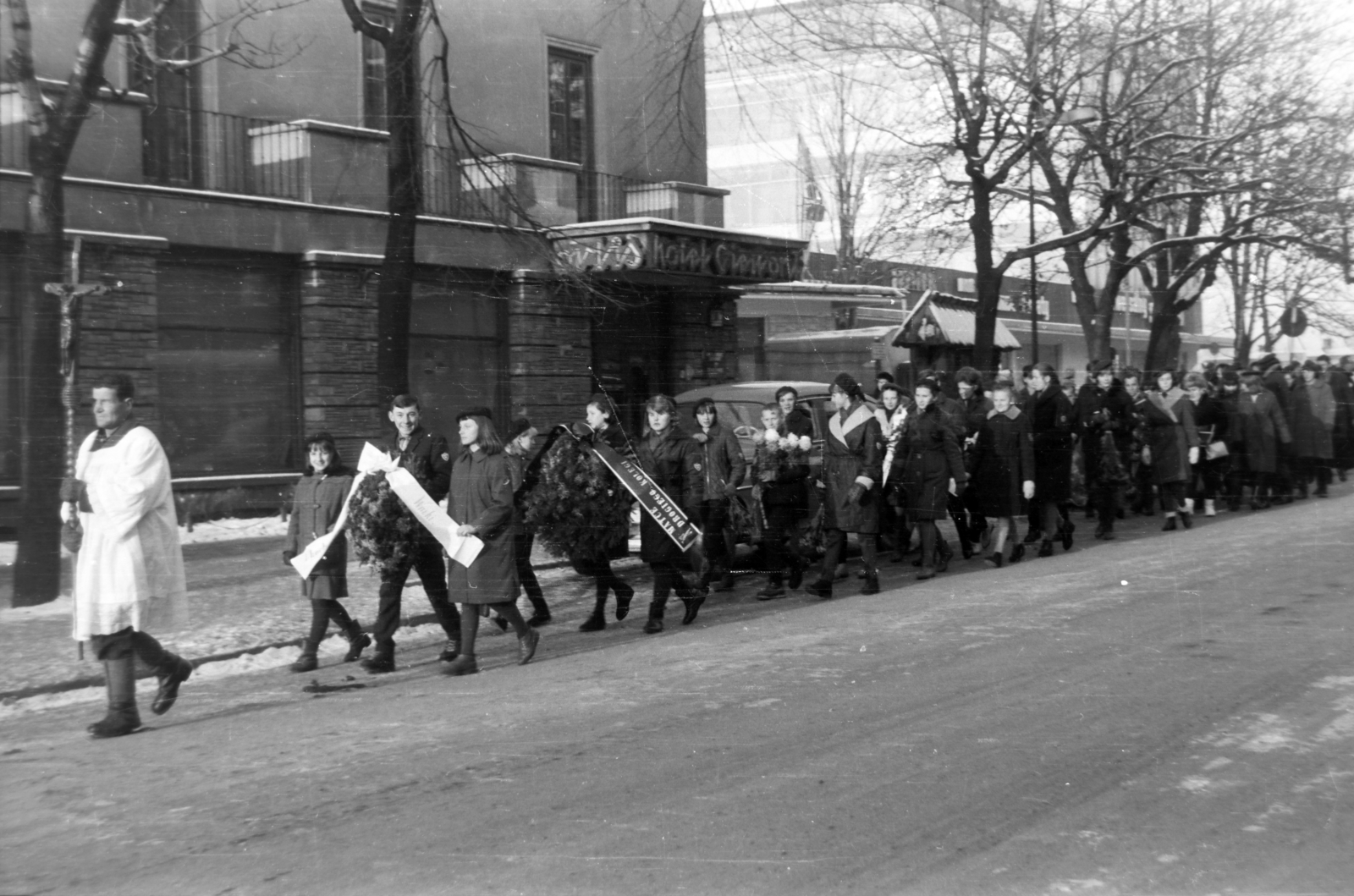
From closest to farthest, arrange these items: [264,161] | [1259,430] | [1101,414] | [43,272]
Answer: [43,272], [1101,414], [264,161], [1259,430]

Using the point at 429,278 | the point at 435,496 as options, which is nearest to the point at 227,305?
the point at 429,278

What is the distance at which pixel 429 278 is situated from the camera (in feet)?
58.1

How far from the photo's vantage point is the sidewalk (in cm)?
953

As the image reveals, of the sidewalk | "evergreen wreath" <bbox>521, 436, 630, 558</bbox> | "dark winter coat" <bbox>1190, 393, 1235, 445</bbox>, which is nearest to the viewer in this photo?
the sidewalk

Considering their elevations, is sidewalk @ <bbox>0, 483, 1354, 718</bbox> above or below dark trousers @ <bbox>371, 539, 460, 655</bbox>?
below

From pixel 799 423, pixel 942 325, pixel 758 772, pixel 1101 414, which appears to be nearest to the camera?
pixel 758 772

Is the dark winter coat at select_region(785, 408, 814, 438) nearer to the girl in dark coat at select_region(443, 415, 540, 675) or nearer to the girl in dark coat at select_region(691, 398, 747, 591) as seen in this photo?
the girl in dark coat at select_region(691, 398, 747, 591)

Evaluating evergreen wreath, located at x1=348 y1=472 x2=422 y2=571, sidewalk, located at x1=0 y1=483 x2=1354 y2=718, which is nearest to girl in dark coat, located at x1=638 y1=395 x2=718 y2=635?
sidewalk, located at x1=0 y1=483 x2=1354 y2=718

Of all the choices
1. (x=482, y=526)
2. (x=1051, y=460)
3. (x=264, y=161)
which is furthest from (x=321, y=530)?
(x=264, y=161)

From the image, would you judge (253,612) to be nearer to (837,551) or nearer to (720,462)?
(720,462)

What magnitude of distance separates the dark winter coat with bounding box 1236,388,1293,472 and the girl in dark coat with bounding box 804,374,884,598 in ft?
26.7

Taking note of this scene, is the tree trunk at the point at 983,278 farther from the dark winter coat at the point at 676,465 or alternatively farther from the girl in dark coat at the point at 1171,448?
the dark winter coat at the point at 676,465

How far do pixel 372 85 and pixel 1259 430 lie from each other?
38.8 ft

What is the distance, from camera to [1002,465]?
13.6 m
